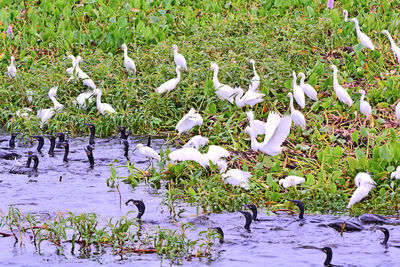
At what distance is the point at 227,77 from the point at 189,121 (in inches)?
66.5

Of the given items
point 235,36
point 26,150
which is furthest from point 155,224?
point 235,36

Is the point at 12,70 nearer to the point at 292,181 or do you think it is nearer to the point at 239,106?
the point at 239,106

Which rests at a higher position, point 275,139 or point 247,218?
point 275,139

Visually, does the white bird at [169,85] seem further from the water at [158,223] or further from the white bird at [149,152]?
the white bird at [149,152]

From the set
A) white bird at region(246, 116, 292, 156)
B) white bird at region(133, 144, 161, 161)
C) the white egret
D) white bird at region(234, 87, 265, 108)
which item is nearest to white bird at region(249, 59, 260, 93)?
white bird at region(234, 87, 265, 108)

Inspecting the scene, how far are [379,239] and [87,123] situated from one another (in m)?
5.51

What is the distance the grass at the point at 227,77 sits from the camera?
9.16 m

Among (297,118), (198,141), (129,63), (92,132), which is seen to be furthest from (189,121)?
(129,63)

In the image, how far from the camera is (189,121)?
11.2 metres

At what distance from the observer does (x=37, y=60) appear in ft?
46.9

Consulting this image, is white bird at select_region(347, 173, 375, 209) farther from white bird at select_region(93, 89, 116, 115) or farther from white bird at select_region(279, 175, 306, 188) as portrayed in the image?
white bird at select_region(93, 89, 116, 115)

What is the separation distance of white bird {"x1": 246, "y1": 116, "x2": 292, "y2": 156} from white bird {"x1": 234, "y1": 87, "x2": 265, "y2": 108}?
1.64 meters

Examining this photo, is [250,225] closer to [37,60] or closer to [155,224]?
[155,224]

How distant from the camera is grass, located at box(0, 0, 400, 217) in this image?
916cm
